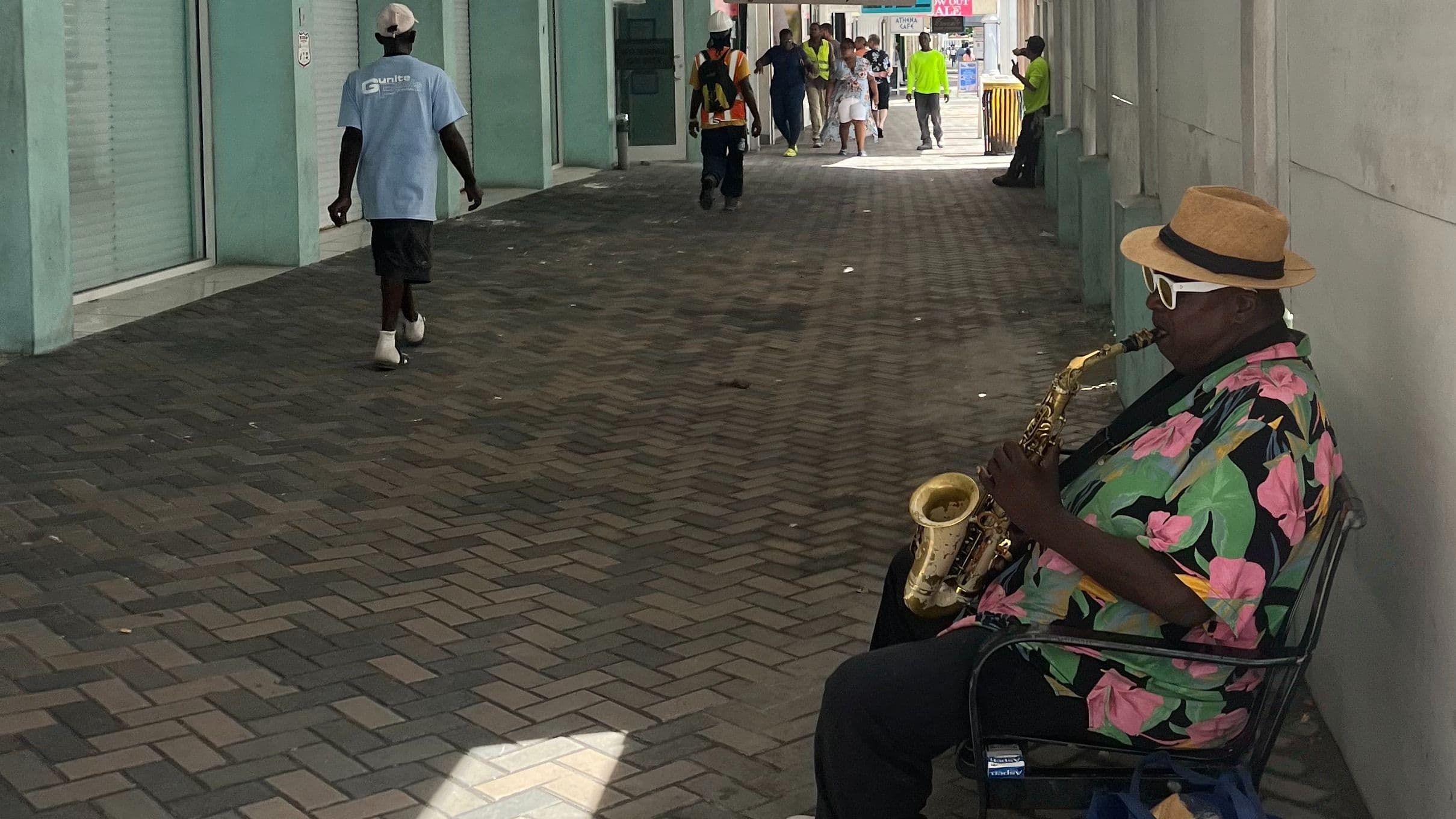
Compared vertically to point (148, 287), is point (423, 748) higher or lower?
lower

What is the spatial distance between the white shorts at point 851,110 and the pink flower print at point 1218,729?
23878 mm

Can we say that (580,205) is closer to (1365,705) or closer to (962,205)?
(962,205)

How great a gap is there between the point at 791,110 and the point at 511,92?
28.4 feet

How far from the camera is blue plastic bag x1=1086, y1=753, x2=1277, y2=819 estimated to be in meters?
2.79

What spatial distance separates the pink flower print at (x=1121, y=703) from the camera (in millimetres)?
3080

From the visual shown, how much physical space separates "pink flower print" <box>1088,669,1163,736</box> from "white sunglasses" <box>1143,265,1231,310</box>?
689mm

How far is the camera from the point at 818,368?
30.8 ft

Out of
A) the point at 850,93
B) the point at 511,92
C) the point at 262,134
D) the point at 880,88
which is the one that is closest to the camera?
the point at 262,134

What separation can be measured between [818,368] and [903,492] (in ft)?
8.82

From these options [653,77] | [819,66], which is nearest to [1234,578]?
[653,77]

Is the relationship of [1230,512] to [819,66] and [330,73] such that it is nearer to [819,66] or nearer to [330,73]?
[330,73]

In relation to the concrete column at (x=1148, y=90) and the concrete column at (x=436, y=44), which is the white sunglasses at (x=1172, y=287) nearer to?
the concrete column at (x=1148, y=90)

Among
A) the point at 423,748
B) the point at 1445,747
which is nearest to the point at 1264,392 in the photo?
the point at 1445,747

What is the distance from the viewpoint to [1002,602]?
11.1ft
